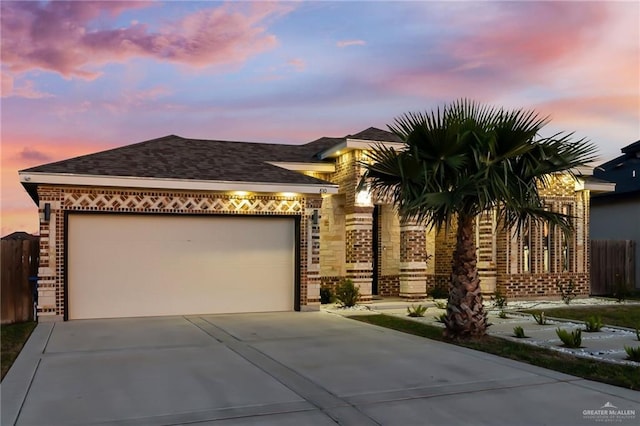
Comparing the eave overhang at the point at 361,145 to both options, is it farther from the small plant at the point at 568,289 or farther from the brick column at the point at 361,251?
the small plant at the point at 568,289

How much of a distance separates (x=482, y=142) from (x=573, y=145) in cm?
155

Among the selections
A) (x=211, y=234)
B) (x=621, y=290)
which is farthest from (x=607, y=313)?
(x=211, y=234)

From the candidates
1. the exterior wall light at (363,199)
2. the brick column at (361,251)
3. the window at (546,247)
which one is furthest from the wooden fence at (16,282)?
the window at (546,247)

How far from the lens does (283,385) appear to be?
6.87 m

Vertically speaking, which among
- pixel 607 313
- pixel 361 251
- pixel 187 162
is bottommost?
pixel 607 313

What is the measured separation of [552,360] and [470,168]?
338 cm

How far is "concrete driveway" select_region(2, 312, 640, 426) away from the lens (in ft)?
18.6

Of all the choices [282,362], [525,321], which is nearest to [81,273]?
[282,362]

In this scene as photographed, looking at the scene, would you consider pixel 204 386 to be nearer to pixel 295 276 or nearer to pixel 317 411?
pixel 317 411

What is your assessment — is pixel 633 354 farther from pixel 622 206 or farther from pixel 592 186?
pixel 622 206

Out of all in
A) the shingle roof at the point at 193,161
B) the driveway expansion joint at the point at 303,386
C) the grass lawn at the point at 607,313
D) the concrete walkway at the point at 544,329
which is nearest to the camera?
the driveway expansion joint at the point at 303,386

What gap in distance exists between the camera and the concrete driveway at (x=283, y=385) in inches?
223

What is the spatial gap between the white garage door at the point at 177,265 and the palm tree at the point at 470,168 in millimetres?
5248

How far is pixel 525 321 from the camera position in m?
13.0
